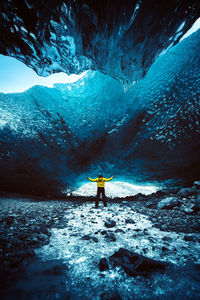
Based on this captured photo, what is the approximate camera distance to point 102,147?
5465mm

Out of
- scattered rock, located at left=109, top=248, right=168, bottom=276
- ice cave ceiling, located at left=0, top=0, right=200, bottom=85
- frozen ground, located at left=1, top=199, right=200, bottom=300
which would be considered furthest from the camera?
ice cave ceiling, located at left=0, top=0, right=200, bottom=85

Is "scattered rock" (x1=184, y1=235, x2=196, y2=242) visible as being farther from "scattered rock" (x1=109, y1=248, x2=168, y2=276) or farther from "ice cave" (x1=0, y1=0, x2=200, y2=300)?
"scattered rock" (x1=109, y1=248, x2=168, y2=276)

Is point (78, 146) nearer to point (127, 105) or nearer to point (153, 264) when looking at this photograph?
point (127, 105)

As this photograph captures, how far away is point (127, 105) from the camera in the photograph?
4465 mm

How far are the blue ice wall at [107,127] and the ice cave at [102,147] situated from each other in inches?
1.6

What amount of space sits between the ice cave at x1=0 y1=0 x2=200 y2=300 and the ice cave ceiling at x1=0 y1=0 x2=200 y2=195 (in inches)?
1.1

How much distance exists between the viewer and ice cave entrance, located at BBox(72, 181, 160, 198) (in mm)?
6570

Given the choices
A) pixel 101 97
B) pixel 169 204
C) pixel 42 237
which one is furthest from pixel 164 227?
pixel 101 97

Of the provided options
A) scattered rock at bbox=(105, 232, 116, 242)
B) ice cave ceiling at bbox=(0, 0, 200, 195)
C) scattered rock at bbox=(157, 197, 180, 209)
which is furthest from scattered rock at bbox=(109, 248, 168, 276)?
ice cave ceiling at bbox=(0, 0, 200, 195)

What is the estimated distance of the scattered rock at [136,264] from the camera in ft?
3.86

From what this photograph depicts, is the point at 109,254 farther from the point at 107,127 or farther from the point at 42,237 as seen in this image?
the point at 107,127

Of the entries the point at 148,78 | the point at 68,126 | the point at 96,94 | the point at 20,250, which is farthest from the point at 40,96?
the point at 20,250

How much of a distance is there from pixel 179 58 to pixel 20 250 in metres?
5.71

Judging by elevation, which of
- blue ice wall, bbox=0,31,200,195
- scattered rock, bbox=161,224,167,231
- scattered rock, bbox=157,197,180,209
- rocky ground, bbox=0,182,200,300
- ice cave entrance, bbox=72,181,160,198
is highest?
Result: blue ice wall, bbox=0,31,200,195
